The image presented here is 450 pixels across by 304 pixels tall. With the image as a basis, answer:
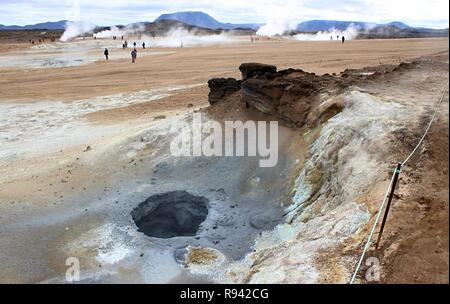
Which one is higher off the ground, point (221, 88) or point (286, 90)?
point (286, 90)

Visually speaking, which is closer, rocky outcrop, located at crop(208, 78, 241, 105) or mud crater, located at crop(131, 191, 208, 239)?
mud crater, located at crop(131, 191, 208, 239)

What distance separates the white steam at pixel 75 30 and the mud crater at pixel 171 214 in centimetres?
5881

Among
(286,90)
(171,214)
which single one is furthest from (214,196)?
(286,90)

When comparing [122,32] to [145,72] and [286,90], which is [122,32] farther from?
[286,90]

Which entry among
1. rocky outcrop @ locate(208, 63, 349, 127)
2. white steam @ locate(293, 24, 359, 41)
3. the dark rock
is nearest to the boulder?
rocky outcrop @ locate(208, 63, 349, 127)

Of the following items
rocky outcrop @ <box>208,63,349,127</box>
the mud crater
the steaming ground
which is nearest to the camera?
the steaming ground

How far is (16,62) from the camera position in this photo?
34469mm

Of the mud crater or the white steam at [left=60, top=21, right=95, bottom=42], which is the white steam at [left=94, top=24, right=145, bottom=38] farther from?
the mud crater

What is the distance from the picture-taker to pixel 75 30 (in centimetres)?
7131

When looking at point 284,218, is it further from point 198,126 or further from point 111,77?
point 111,77

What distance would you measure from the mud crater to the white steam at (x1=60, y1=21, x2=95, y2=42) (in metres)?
58.8

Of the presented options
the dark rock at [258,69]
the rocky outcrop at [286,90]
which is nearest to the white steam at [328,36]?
the dark rock at [258,69]

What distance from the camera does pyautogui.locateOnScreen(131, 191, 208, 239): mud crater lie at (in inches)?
335

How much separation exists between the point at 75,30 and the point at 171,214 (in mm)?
69693
